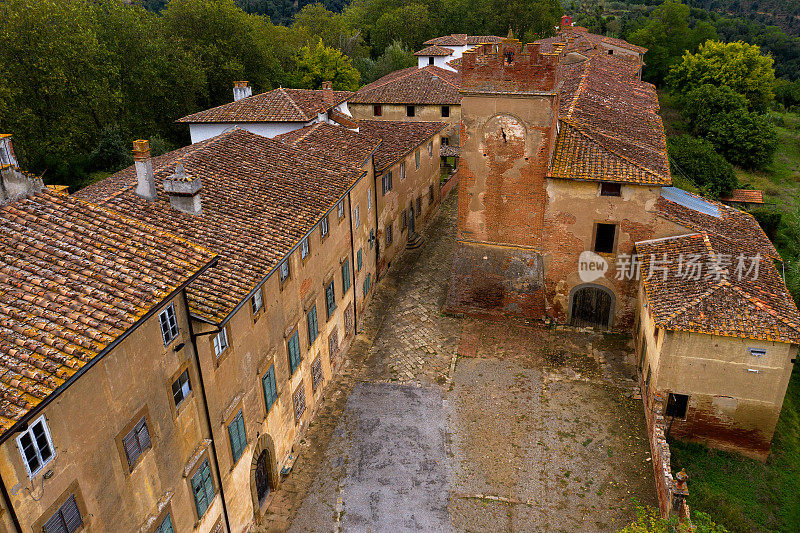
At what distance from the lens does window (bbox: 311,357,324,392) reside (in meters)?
20.9

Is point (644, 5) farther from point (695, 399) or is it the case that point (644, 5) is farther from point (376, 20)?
point (695, 399)

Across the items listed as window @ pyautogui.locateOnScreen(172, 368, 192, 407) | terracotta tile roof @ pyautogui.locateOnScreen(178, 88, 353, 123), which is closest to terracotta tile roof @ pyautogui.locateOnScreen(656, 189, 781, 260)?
terracotta tile roof @ pyautogui.locateOnScreen(178, 88, 353, 123)

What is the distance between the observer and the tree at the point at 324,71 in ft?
201

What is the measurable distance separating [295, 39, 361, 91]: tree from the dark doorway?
50130mm

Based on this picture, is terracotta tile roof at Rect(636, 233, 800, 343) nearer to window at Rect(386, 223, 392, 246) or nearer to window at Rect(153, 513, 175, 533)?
window at Rect(386, 223, 392, 246)

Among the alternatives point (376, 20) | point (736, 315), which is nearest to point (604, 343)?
point (736, 315)

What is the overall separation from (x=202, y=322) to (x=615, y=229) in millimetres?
17836

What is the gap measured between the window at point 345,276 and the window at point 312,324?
3.54 metres

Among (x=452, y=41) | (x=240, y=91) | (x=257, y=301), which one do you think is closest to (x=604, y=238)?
(x=257, y=301)

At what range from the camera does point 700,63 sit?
201ft

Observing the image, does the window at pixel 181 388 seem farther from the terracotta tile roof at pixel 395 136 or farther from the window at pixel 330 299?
the terracotta tile roof at pixel 395 136

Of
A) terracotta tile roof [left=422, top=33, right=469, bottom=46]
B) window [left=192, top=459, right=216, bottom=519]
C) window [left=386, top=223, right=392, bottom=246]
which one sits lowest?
window [left=386, top=223, right=392, bottom=246]

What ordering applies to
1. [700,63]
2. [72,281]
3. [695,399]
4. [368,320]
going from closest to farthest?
[72,281] < [695,399] < [368,320] < [700,63]

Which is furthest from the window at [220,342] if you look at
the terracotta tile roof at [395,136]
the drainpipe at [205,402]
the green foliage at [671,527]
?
the terracotta tile roof at [395,136]
